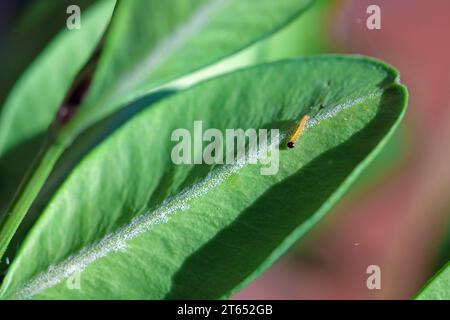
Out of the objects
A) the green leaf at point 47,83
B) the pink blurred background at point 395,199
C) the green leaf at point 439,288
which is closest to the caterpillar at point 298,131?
the green leaf at point 439,288

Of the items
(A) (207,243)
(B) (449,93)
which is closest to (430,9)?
(B) (449,93)

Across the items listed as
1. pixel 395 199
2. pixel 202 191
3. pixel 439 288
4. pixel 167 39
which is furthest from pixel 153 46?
pixel 395 199

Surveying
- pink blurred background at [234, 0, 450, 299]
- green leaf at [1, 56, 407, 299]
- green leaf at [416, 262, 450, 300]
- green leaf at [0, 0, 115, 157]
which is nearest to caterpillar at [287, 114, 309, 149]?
green leaf at [1, 56, 407, 299]

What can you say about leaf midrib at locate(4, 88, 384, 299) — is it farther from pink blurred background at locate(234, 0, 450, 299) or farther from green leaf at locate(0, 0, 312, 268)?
pink blurred background at locate(234, 0, 450, 299)

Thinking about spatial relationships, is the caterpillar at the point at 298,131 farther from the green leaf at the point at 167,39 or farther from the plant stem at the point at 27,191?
the plant stem at the point at 27,191

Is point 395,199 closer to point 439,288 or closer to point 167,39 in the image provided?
point 439,288
